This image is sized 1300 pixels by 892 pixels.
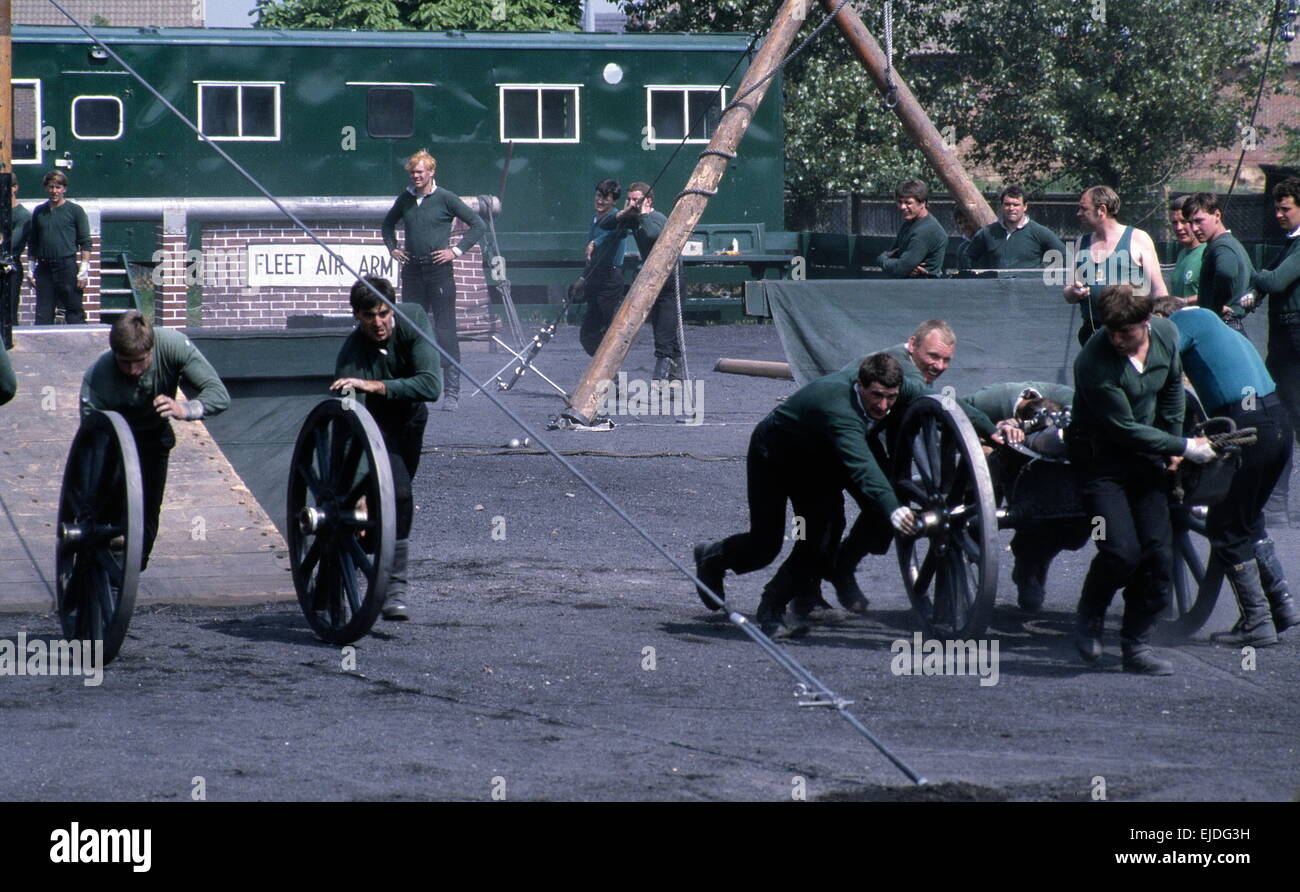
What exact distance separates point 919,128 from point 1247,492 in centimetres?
754

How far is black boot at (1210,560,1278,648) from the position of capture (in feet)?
23.8

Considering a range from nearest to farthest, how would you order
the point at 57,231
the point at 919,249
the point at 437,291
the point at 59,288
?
the point at 919,249 → the point at 437,291 → the point at 57,231 → the point at 59,288

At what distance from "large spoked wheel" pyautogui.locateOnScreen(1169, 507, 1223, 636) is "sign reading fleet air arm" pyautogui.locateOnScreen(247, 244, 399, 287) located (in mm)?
12584

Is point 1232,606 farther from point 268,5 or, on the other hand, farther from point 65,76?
point 268,5

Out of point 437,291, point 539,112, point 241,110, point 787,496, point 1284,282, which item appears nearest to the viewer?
point 787,496

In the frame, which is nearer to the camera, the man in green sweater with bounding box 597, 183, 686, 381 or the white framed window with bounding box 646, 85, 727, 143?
the man in green sweater with bounding box 597, 183, 686, 381

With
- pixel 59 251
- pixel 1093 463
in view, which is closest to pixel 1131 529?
pixel 1093 463

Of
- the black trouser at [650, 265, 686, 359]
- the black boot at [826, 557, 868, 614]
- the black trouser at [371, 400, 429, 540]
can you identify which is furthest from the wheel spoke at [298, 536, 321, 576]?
the black trouser at [650, 265, 686, 359]

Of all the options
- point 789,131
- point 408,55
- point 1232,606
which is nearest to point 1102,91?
point 789,131

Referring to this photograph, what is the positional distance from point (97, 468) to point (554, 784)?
286 cm

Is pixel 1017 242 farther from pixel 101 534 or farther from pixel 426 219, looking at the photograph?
pixel 101 534

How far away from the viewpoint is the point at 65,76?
2030 centimetres

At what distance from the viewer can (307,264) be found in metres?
19.1

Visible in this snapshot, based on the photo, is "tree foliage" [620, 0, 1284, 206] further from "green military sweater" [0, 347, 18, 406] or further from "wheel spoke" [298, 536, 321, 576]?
"green military sweater" [0, 347, 18, 406]
